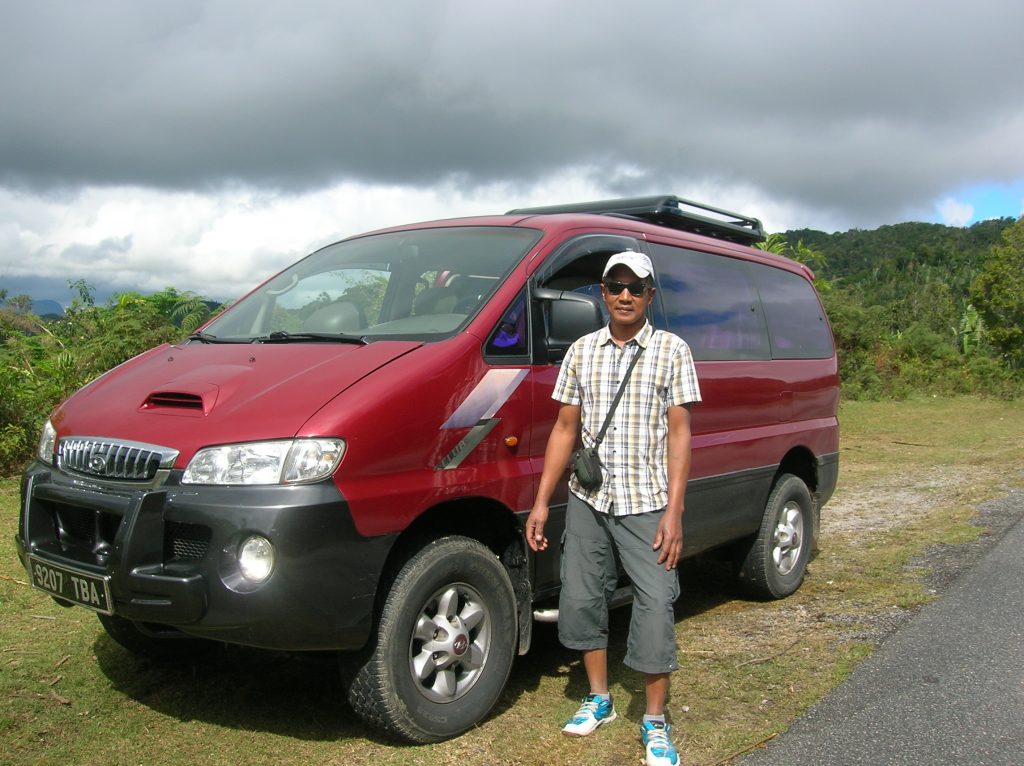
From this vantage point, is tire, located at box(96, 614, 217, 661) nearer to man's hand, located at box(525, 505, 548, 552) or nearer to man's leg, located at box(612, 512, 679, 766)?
man's hand, located at box(525, 505, 548, 552)

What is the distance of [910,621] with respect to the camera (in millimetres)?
5184

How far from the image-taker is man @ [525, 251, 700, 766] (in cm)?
351

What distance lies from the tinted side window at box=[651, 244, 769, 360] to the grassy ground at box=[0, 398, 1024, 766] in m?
1.55

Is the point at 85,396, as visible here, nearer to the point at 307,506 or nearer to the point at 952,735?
the point at 307,506

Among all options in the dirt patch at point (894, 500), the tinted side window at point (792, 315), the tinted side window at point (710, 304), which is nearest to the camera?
the tinted side window at point (710, 304)

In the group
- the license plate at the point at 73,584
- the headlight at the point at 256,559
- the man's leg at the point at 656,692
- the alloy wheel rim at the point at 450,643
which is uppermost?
the headlight at the point at 256,559

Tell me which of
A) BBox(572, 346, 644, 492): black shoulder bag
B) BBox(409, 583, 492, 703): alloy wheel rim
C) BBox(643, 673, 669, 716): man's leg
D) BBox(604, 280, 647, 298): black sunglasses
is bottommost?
BBox(643, 673, 669, 716): man's leg


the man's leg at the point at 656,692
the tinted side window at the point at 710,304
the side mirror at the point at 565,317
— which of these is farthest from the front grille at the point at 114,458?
the tinted side window at the point at 710,304

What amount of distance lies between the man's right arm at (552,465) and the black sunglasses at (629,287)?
0.47m

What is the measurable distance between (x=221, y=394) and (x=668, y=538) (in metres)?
1.70

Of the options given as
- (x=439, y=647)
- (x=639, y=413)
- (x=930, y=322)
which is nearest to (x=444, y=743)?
(x=439, y=647)

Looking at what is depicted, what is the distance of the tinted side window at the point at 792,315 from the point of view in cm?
593

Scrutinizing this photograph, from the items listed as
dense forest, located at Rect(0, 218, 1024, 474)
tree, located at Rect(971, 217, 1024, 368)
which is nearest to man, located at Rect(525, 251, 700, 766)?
dense forest, located at Rect(0, 218, 1024, 474)

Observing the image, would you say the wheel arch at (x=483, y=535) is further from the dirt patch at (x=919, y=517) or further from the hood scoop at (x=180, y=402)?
the dirt patch at (x=919, y=517)
